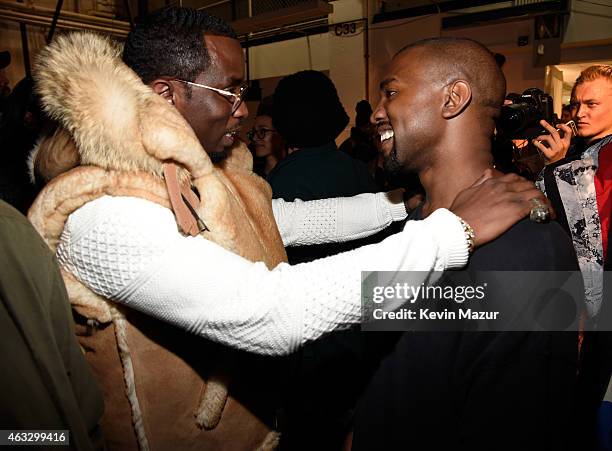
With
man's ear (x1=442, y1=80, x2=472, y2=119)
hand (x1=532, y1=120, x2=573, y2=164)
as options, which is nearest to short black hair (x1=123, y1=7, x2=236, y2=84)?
man's ear (x1=442, y1=80, x2=472, y2=119)

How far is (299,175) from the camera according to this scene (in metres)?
2.51

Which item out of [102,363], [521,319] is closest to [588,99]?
[521,319]

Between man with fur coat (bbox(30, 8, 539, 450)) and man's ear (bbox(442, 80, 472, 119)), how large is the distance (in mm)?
297

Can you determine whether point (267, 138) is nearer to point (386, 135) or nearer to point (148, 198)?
point (386, 135)

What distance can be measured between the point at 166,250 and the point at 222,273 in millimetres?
141

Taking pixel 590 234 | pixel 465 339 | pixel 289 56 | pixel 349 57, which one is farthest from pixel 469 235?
pixel 289 56

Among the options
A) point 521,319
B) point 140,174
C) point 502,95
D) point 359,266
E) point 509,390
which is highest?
point 502,95

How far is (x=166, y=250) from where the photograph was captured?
106 centimetres

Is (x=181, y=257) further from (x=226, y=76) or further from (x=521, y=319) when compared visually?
(x=521, y=319)

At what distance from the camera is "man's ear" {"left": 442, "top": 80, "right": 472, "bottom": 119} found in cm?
141

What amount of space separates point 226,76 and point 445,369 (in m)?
1.11

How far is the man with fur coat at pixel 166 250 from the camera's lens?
1072 mm

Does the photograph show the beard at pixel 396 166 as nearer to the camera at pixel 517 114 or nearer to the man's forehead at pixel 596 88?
the camera at pixel 517 114

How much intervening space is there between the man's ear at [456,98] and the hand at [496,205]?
0.90 ft
